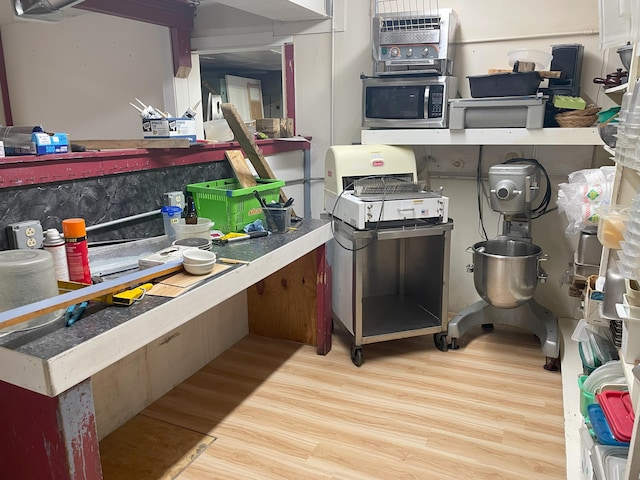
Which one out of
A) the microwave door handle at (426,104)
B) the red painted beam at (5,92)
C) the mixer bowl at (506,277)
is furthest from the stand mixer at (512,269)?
the red painted beam at (5,92)

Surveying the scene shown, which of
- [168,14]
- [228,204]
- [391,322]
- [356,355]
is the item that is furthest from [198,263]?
[168,14]

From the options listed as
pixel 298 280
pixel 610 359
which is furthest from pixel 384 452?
pixel 298 280

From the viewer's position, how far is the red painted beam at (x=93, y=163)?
1.52m

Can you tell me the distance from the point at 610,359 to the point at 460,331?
99 centimetres

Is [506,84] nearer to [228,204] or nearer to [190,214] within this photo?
[228,204]

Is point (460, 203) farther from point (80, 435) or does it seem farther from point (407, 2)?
point (80, 435)

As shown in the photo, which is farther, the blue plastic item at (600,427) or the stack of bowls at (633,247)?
the blue plastic item at (600,427)

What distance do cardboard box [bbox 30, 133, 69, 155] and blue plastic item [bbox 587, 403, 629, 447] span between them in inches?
74.0

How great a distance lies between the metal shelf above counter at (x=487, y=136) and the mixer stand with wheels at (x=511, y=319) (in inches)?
34.0

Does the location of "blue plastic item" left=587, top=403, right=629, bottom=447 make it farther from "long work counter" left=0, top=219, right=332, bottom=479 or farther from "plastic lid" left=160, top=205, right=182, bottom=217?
"plastic lid" left=160, top=205, right=182, bottom=217

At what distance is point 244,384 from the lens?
2355mm

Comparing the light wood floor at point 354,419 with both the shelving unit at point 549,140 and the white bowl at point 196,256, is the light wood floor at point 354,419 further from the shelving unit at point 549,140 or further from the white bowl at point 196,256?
the white bowl at point 196,256

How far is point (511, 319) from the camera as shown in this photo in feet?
8.86

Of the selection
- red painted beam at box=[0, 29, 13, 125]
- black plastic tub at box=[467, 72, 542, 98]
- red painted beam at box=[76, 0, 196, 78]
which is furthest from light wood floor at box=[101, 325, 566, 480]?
red painted beam at box=[0, 29, 13, 125]
